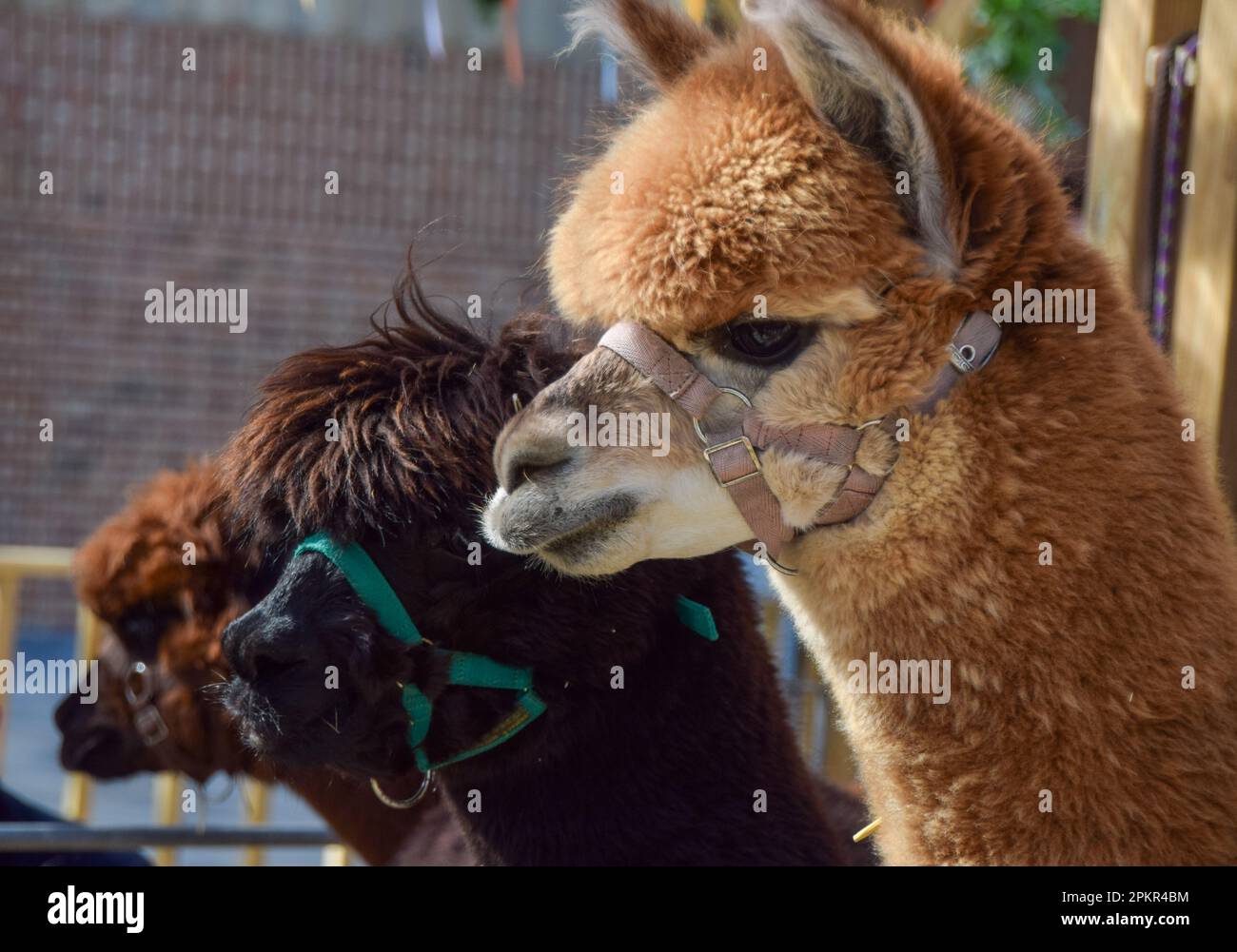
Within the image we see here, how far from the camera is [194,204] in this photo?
394 inches

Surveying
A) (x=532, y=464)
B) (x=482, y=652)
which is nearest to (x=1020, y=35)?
(x=482, y=652)

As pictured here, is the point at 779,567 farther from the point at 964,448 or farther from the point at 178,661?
the point at 178,661

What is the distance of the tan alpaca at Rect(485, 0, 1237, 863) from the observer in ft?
5.63

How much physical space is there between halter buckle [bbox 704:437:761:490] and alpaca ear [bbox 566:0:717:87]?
673 mm

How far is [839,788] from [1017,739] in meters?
1.48

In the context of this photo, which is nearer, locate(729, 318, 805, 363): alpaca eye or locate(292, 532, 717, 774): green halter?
Answer: locate(729, 318, 805, 363): alpaca eye

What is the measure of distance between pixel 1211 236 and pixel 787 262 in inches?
54.5

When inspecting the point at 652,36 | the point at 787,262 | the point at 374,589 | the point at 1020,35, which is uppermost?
the point at 1020,35

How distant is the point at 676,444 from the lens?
1862 millimetres

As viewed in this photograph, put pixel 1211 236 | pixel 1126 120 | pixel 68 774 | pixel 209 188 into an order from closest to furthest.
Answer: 1. pixel 1211 236
2. pixel 1126 120
3. pixel 68 774
4. pixel 209 188

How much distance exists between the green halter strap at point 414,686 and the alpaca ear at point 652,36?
949mm

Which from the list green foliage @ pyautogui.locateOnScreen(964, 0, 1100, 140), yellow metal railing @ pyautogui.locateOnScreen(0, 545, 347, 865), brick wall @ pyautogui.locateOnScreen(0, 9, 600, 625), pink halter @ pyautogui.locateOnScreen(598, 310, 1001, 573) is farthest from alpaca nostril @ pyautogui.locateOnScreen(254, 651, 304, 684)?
brick wall @ pyautogui.locateOnScreen(0, 9, 600, 625)

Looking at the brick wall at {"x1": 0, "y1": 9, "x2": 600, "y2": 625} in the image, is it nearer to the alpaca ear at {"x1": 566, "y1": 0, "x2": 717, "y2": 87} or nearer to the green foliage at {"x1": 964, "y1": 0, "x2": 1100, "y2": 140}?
the green foliage at {"x1": 964, "y1": 0, "x2": 1100, "y2": 140}

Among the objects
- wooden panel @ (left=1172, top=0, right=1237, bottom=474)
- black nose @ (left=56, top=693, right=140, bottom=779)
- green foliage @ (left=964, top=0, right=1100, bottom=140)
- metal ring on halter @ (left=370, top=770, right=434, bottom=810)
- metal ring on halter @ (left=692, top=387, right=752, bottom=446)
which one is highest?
green foliage @ (left=964, top=0, right=1100, bottom=140)
